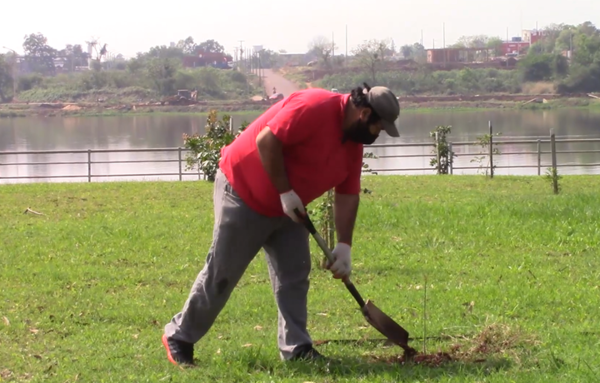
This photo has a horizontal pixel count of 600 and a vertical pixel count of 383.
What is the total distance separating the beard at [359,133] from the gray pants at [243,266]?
61cm

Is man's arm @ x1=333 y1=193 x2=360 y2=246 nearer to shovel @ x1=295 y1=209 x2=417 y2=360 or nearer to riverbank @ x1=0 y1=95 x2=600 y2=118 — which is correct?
shovel @ x1=295 y1=209 x2=417 y2=360

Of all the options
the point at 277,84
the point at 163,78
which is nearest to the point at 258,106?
the point at 277,84

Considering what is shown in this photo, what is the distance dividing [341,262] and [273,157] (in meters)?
0.77

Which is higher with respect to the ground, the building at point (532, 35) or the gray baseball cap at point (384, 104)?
the building at point (532, 35)

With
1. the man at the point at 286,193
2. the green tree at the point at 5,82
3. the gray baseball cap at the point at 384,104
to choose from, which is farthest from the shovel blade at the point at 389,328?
the green tree at the point at 5,82

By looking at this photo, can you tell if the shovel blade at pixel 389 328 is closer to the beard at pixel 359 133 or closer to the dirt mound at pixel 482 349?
the dirt mound at pixel 482 349

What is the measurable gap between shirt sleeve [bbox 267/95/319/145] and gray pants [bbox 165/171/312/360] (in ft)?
1.63

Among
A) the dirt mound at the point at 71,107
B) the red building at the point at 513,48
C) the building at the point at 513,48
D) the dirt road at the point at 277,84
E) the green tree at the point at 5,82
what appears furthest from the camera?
the red building at the point at 513,48

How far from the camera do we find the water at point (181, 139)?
80.5 feet

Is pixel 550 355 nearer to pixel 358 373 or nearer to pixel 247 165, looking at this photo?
pixel 358 373

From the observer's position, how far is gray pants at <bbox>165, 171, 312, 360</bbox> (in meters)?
5.00

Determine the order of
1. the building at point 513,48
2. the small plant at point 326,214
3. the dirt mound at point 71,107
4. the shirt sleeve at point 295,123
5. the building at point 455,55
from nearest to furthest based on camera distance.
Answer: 1. the shirt sleeve at point 295,123
2. the small plant at point 326,214
3. the dirt mound at point 71,107
4. the building at point 455,55
5. the building at point 513,48

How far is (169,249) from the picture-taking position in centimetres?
904

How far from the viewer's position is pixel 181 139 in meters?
31.6
